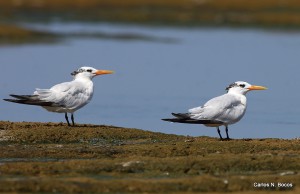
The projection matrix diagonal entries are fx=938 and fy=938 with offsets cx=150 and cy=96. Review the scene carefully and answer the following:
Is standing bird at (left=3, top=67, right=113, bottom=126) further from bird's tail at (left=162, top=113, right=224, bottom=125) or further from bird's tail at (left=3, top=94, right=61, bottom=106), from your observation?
bird's tail at (left=162, top=113, right=224, bottom=125)

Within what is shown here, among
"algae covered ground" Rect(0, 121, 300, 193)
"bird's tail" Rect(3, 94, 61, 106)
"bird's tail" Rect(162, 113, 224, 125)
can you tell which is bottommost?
"algae covered ground" Rect(0, 121, 300, 193)

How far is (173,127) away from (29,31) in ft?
60.4

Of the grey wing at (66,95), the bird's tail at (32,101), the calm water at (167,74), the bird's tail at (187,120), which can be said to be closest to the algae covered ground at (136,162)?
the bird's tail at (187,120)

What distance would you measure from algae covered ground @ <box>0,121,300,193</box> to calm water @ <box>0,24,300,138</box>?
8.99 feet

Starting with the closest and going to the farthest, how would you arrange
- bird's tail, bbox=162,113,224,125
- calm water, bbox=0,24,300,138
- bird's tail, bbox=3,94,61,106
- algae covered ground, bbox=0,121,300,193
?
algae covered ground, bbox=0,121,300,193
bird's tail, bbox=162,113,224,125
bird's tail, bbox=3,94,61,106
calm water, bbox=0,24,300,138

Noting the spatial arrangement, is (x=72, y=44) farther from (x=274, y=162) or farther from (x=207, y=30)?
(x=274, y=162)

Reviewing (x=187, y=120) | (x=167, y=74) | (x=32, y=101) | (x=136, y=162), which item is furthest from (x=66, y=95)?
(x=167, y=74)

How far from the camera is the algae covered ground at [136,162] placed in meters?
9.62

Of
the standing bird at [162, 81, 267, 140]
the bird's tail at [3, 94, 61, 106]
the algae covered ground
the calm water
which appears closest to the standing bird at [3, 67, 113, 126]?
the bird's tail at [3, 94, 61, 106]

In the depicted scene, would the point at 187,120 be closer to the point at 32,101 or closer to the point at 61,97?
the point at 61,97

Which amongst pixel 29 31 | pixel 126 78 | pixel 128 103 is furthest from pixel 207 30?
pixel 128 103

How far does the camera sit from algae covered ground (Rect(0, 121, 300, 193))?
9.62 m

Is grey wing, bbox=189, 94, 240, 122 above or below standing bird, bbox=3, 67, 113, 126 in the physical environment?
below

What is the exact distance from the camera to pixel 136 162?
10664mm
